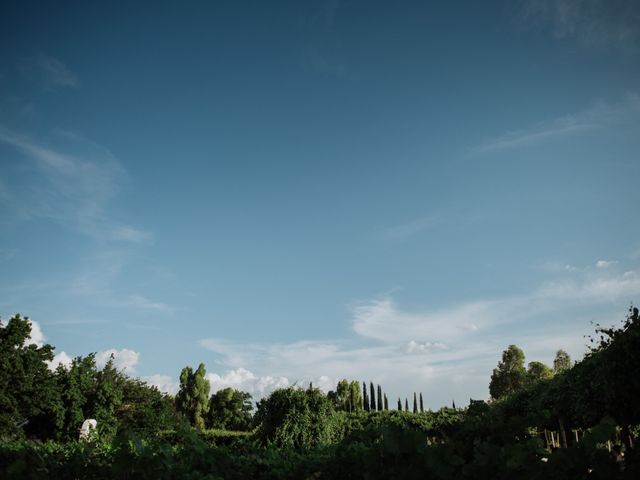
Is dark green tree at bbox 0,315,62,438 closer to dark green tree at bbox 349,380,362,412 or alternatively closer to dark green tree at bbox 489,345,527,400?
dark green tree at bbox 349,380,362,412

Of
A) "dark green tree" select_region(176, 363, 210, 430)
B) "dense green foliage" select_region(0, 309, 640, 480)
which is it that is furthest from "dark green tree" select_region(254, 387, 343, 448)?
"dark green tree" select_region(176, 363, 210, 430)

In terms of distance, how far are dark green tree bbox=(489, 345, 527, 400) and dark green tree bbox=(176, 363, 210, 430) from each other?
40.7 metres

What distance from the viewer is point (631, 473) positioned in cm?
146

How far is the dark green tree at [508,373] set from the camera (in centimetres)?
5716

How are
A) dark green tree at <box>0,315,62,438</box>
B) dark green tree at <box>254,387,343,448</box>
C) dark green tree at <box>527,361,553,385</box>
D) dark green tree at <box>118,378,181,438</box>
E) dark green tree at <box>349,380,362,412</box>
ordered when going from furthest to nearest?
dark green tree at <box>349,380,362,412</box>, dark green tree at <box>527,361,553,385</box>, dark green tree at <box>118,378,181,438</box>, dark green tree at <box>0,315,62,438</box>, dark green tree at <box>254,387,343,448</box>

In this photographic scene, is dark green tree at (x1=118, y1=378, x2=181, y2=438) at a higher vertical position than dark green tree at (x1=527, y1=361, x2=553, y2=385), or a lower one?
lower

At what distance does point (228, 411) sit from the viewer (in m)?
60.6

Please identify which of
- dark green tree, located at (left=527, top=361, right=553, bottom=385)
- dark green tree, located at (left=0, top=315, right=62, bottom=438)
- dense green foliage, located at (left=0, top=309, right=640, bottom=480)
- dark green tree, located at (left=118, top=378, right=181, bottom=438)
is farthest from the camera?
dark green tree, located at (left=527, top=361, right=553, bottom=385)

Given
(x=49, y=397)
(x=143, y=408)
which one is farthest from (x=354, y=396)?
(x=49, y=397)

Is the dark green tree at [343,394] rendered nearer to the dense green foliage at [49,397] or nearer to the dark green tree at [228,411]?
the dark green tree at [228,411]

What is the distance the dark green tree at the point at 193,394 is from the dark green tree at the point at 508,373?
40675mm

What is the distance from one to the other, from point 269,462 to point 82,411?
46463mm

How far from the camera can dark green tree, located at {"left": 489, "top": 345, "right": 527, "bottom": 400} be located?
57.2 m

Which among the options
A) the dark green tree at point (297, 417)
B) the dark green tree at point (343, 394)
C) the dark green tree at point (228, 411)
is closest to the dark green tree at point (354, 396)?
the dark green tree at point (343, 394)
